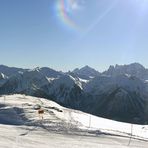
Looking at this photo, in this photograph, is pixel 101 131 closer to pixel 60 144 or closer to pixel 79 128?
pixel 79 128

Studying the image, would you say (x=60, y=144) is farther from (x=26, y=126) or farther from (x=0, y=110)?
(x=0, y=110)

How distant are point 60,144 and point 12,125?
11.6m

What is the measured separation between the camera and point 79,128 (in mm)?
41375

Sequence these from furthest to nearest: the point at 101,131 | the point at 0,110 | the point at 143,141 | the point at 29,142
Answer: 1. the point at 0,110
2. the point at 101,131
3. the point at 143,141
4. the point at 29,142

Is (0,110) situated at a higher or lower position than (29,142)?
higher

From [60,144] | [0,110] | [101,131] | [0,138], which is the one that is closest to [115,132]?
[101,131]

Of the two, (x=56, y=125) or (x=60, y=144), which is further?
(x=56, y=125)

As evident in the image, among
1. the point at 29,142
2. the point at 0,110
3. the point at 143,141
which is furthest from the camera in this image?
the point at 0,110

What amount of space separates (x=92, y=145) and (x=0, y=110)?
22.5 meters

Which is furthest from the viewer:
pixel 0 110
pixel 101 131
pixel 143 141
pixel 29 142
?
pixel 0 110

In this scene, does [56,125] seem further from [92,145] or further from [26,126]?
[92,145]

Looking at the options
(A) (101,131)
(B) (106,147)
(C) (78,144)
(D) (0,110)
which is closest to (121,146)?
(B) (106,147)

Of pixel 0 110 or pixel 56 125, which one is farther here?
pixel 0 110

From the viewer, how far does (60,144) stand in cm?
3319
